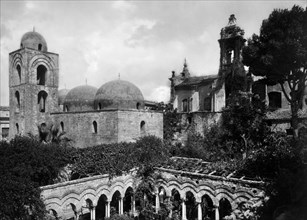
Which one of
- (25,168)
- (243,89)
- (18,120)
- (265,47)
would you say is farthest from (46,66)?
(265,47)

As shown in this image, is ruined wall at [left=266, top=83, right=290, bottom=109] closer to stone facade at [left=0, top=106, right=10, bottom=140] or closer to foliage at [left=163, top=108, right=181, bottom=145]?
foliage at [left=163, top=108, right=181, bottom=145]

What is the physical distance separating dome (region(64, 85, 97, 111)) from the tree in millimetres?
14594

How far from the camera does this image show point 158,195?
1781cm

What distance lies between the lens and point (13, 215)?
Result: 1175 centimetres

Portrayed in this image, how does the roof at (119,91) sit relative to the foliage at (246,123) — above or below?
above

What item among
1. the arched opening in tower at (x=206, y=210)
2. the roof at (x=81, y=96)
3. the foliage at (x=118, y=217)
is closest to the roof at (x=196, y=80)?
the roof at (x=81, y=96)

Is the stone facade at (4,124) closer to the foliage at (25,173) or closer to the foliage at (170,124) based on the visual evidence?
the foliage at (170,124)

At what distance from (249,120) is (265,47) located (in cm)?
722

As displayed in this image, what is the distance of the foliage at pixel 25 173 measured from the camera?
11.8 m

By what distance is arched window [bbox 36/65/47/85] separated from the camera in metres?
29.5

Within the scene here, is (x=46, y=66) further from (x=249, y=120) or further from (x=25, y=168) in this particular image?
(x=249, y=120)

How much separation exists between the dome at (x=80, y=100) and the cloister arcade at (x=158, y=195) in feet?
31.7

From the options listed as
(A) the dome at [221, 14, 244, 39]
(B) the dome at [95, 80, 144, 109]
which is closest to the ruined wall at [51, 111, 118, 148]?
(B) the dome at [95, 80, 144, 109]

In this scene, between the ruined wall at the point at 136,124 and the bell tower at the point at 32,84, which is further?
the bell tower at the point at 32,84
